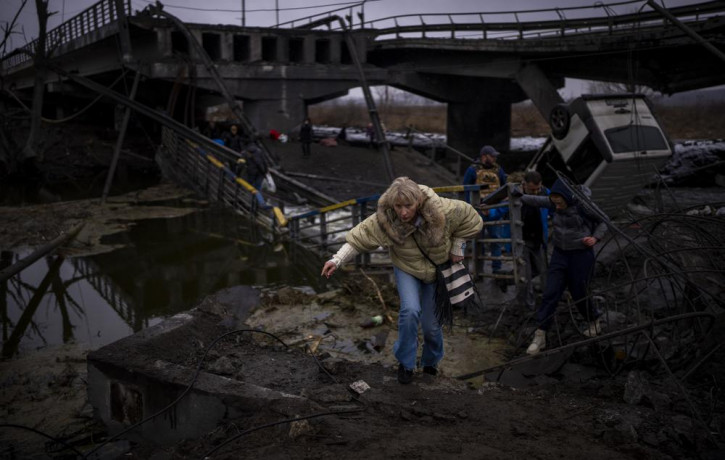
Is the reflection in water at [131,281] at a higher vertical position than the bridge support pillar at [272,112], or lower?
lower

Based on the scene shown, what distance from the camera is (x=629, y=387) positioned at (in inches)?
171

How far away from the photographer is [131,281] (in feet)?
32.6

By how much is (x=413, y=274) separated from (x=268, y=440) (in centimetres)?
163

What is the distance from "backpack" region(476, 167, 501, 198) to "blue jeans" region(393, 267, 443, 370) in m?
3.82

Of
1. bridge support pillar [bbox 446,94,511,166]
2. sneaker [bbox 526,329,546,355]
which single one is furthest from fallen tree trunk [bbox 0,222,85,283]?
bridge support pillar [bbox 446,94,511,166]

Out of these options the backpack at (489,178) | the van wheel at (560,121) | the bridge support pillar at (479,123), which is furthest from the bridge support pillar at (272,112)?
the backpack at (489,178)

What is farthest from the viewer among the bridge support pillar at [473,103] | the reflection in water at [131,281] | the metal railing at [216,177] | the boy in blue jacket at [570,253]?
the bridge support pillar at [473,103]

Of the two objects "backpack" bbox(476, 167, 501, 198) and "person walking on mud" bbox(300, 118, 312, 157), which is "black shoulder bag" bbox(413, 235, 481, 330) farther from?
"person walking on mud" bbox(300, 118, 312, 157)

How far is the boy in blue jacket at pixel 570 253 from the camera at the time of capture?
5441mm

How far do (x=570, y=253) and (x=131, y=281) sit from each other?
753 cm

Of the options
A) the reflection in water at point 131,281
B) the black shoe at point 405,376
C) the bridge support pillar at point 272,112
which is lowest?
the reflection in water at point 131,281

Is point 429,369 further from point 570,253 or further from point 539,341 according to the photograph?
point 570,253

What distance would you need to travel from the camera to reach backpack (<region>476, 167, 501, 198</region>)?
812 cm

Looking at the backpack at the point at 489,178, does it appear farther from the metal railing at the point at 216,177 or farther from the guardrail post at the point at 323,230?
the metal railing at the point at 216,177
